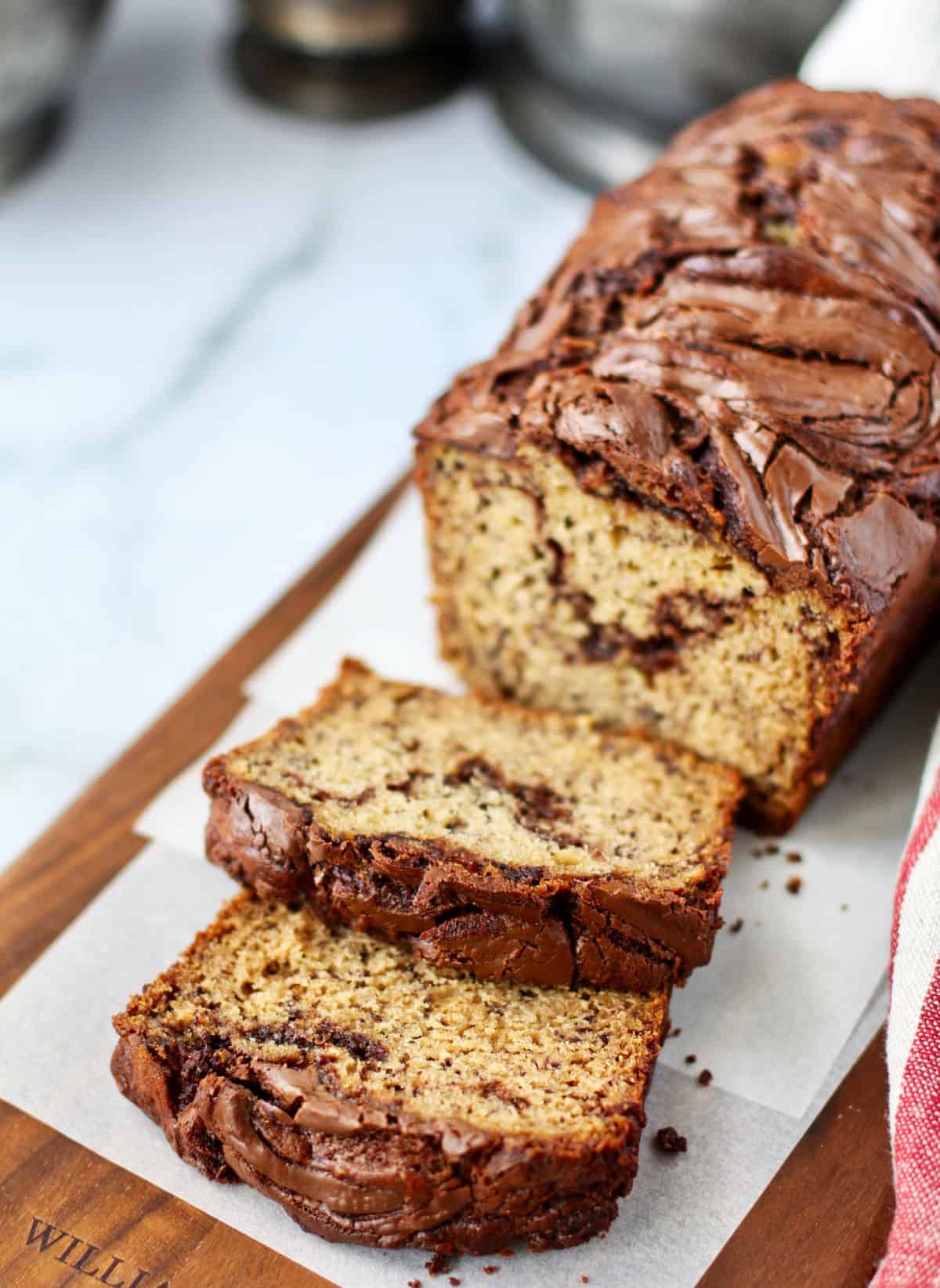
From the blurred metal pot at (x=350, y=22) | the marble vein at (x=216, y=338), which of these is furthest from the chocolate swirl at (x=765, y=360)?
the blurred metal pot at (x=350, y=22)

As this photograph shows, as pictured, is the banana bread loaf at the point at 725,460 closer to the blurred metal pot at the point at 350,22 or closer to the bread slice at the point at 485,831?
the bread slice at the point at 485,831

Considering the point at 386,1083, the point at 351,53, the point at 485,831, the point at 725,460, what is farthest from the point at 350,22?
the point at 386,1083

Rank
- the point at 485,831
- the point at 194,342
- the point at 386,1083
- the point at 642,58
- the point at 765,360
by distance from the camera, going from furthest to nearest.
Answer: the point at 194,342 < the point at 642,58 < the point at 765,360 < the point at 485,831 < the point at 386,1083

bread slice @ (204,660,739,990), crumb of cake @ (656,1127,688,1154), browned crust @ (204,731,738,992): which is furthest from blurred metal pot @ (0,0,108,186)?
crumb of cake @ (656,1127,688,1154)

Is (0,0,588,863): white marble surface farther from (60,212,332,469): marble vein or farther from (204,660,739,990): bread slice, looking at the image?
(204,660,739,990): bread slice

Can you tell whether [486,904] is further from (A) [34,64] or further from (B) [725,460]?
(A) [34,64]
